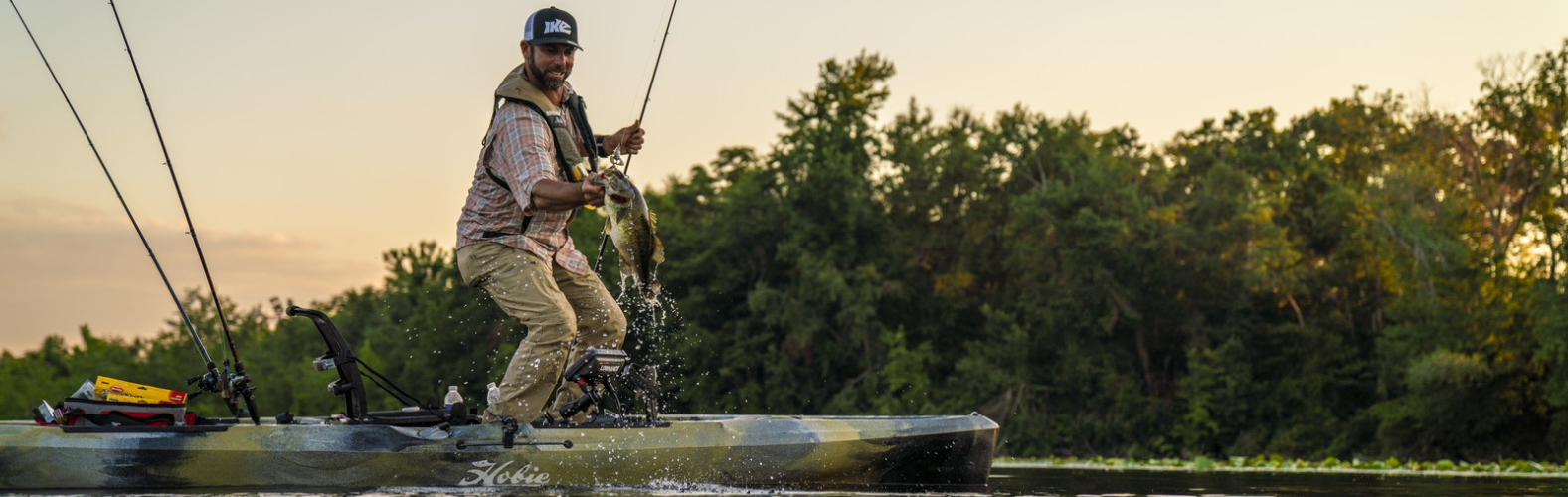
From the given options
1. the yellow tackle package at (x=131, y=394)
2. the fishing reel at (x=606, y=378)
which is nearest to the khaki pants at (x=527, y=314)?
the fishing reel at (x=606, y=378)

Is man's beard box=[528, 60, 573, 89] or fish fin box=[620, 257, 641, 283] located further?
man's beard box=[528, 60, 573, 89]

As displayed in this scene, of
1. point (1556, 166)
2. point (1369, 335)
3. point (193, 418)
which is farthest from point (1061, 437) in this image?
point (193, 418)

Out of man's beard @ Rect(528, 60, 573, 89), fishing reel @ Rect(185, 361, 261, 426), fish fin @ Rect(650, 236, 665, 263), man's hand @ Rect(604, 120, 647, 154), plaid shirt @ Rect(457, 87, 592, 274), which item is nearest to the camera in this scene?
fish fin @ Rect(650, 236, 665, 263)

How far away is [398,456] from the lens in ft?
26.8

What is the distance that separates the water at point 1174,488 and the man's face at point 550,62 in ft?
6.16

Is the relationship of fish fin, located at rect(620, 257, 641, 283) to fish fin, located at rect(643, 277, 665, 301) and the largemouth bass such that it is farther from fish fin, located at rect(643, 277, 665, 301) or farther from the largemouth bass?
fish fin, located at rect(643, 277, 665, 301)

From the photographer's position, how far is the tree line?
32.4 meters

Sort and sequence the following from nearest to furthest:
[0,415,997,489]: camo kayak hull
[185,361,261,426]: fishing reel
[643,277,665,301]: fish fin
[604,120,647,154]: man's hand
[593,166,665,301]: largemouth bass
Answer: [593,166,665,301]: largemouth bass, [643,277,665,301]: fish fin, [0,415,997,489]: camo kayak hull, [185,361,261,426]: fishing reel, [604,120,647,154]: man's hand

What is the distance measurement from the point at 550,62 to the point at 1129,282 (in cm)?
3193

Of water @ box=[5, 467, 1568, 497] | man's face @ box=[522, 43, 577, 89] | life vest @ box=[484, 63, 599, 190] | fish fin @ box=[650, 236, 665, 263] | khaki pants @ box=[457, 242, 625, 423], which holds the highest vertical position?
man's face @ box=[522, 43, 577, 89]

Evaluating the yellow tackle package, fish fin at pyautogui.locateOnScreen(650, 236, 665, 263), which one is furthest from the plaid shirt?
the yellow tackle package

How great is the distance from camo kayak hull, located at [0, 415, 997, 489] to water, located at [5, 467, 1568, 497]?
0.34 ft

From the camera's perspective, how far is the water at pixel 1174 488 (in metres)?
7.97

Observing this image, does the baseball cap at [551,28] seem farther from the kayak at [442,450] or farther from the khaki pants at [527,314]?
the kayak at [442,450]
